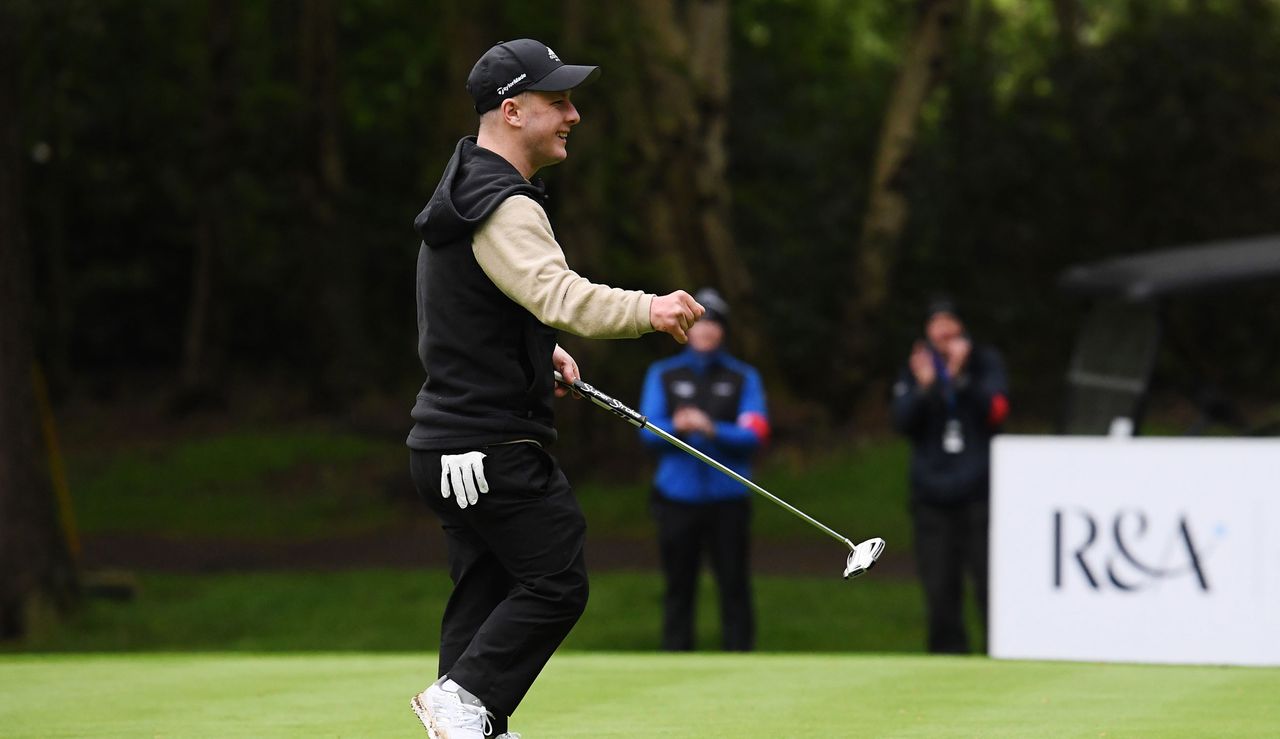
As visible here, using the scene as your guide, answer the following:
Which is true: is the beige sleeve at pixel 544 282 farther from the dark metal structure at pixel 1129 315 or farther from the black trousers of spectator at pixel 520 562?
the dark metal structure at pixel 1129 315

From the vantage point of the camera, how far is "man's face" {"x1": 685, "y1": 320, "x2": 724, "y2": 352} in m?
10.5

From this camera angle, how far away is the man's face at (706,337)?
1048 centimetres

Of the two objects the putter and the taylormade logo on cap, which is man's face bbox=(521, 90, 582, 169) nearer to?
the taylormade logo on cap

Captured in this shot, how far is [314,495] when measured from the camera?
2156 cm

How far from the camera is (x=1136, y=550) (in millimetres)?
8852

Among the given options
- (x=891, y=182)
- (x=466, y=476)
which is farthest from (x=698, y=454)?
(x=891, y=182)

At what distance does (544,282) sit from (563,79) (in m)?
0.61

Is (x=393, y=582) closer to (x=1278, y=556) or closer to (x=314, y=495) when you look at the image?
(x=314, y=495)

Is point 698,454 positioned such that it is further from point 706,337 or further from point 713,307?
point 706,337

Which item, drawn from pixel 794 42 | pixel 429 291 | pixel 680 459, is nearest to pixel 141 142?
pixel 794 42

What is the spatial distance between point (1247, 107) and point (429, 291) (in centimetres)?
1969

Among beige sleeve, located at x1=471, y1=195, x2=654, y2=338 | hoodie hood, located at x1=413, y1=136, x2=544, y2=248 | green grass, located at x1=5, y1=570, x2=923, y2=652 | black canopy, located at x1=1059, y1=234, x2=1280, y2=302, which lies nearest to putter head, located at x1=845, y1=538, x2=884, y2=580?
beige sleeve, located at x1=471, y1=195, x2=654, y2=338

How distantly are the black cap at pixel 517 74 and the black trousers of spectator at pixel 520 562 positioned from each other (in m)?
0.93

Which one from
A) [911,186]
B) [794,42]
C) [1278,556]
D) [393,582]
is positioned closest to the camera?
[1278,556]
